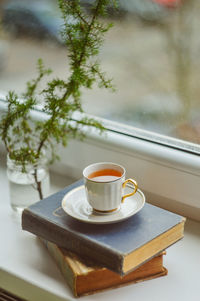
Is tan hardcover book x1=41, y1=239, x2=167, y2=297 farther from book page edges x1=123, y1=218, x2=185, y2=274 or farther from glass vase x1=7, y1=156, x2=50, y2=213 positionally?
glass vase x1=7, y1=156, x2=50, y2=213

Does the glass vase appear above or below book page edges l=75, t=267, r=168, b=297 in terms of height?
above

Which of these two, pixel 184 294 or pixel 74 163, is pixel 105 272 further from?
pixel 74 163

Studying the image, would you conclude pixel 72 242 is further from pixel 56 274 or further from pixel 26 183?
pixel 26 183

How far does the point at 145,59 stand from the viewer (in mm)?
1102

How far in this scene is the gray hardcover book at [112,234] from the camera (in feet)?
2.58

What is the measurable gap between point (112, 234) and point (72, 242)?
7 centimetres

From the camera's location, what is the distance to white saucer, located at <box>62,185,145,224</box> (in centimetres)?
85

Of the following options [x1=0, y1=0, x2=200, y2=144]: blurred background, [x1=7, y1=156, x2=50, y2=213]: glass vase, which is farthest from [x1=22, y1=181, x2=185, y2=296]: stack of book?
[x1=0, y1=0, x2=200, y2=144]: blurred background

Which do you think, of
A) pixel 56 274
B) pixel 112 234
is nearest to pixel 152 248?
pixel 112 234

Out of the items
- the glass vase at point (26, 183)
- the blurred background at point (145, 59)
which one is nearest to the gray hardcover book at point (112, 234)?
the glass vase at point (26, 183)

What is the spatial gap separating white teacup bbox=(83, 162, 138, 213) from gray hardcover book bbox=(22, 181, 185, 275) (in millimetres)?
36

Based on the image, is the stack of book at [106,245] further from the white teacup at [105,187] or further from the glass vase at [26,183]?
the glass vase at [26,183]

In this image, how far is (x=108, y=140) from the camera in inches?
43.1

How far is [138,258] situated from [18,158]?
35cm
